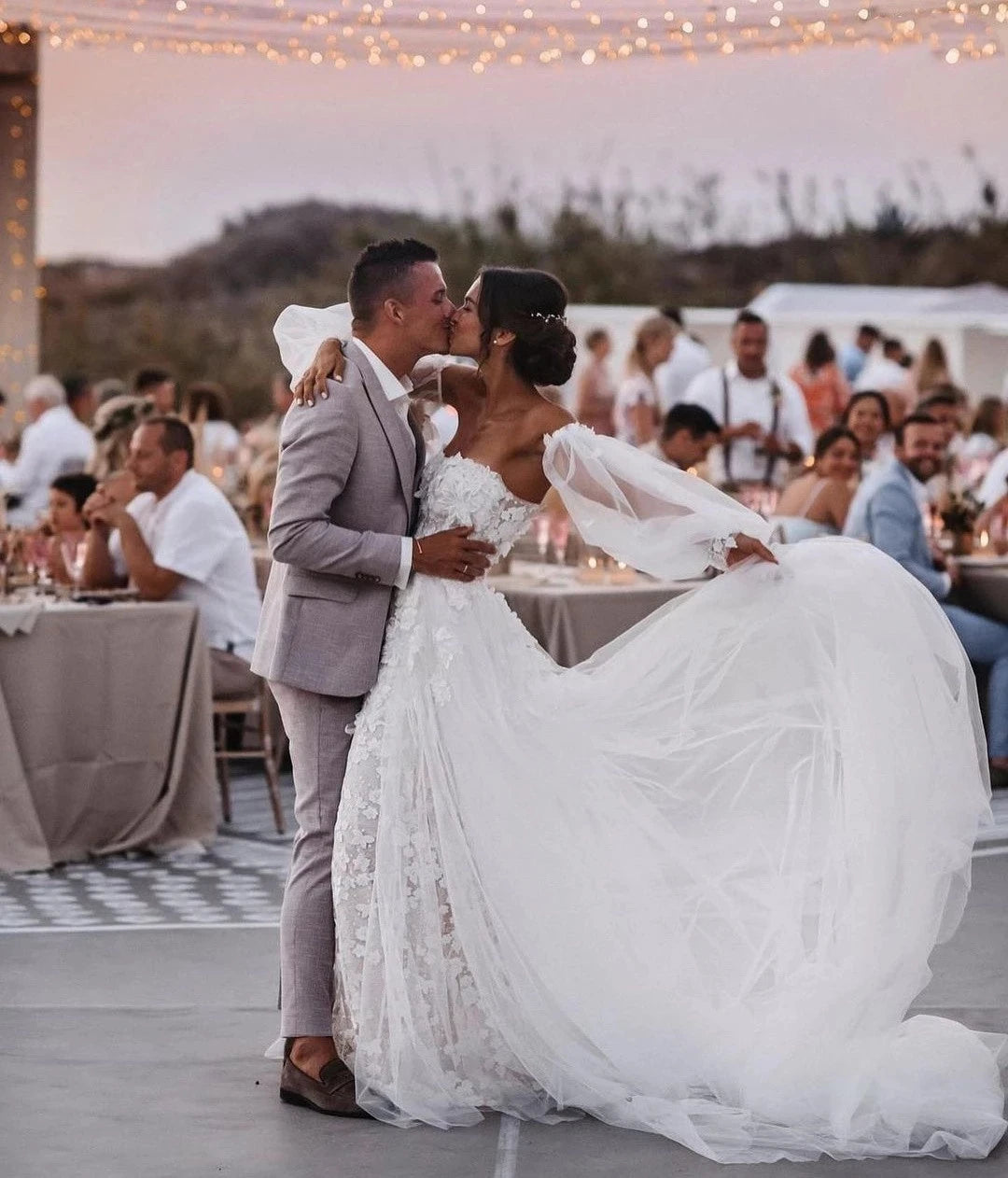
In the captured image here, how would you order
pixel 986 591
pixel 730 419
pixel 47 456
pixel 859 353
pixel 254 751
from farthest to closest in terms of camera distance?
1. pixel 859 353
2. pixel 47 456
3. pixel 730 419
4. pixel 986 591
5. pixel 254 751

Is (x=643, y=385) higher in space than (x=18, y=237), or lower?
lower

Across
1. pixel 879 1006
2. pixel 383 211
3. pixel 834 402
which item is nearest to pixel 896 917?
pixel 879 1006

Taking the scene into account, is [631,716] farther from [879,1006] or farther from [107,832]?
[107,832]

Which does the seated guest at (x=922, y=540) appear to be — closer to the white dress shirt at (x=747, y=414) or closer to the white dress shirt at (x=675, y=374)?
the white dress shirt at (x=747, y=414)

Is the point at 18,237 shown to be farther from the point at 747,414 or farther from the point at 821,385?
the point at 747,414

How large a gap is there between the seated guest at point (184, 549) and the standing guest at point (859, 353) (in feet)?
31.0

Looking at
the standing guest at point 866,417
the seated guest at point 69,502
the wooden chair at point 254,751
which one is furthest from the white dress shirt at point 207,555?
the standing guest at point 866,417

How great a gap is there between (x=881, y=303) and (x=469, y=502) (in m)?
18.1

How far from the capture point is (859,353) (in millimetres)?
15859

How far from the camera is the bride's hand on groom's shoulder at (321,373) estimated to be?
3.71 meters

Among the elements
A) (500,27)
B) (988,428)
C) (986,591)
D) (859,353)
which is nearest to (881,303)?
(859,353)

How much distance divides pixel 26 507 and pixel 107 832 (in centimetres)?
455

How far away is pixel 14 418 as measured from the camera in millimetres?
13102

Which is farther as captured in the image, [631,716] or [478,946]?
[631,716]
